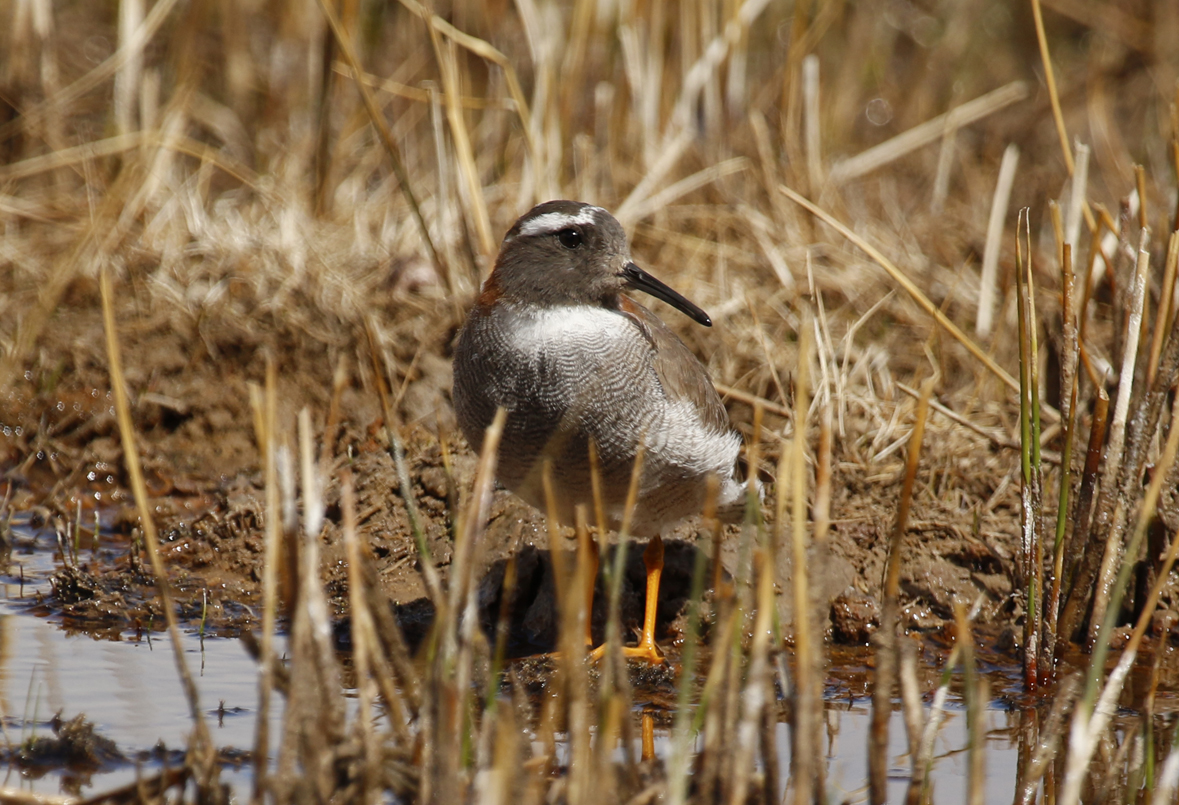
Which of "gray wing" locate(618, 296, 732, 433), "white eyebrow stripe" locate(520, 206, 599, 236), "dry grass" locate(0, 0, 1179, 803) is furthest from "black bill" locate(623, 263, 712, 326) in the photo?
"dry grass" locate(0, 0, 1179, 803)

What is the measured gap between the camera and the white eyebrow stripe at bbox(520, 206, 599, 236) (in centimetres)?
549

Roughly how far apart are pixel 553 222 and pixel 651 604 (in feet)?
5.51

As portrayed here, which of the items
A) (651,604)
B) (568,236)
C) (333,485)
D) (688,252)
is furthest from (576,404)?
(688,252)

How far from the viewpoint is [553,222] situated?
551cm

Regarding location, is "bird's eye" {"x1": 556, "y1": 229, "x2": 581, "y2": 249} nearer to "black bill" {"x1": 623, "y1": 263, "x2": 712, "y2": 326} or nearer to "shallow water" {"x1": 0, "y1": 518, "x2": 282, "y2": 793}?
"black bill" {"x1": 623, "y1": 263, "x2": 712, "y2": 326}

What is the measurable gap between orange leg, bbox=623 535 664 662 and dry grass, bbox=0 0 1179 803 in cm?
39

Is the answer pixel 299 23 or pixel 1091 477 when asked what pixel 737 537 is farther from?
pixel 299 23

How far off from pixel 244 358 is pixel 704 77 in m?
3.54

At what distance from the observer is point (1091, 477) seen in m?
5.02

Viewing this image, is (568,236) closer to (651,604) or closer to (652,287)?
(652,287)

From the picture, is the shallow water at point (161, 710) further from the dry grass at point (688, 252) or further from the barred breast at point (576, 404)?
the barred breast at point (576, 404)

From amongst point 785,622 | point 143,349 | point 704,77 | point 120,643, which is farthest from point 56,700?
point 704,77

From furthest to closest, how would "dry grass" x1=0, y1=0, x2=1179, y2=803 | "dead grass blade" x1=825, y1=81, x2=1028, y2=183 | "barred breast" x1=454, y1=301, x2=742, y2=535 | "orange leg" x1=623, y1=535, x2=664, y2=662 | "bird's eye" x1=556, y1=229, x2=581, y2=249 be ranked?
"dead grass blade" x1=825, y1=81, x2=1028, y2=183 → "orange leg" x1=623, y1=535, x2=664, y2=662 → "bird's eye" x1=556, y1=229, x2=581, y2=249 → "barred breast" x1=454, y1=301, x2=742, y2=535 → "dry grass" x1=0, y1=0, x2=1179, y2=803

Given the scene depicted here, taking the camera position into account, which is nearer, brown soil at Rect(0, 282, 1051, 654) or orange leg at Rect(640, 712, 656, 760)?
orange leg at Rect(640, 712, 656, 760)
